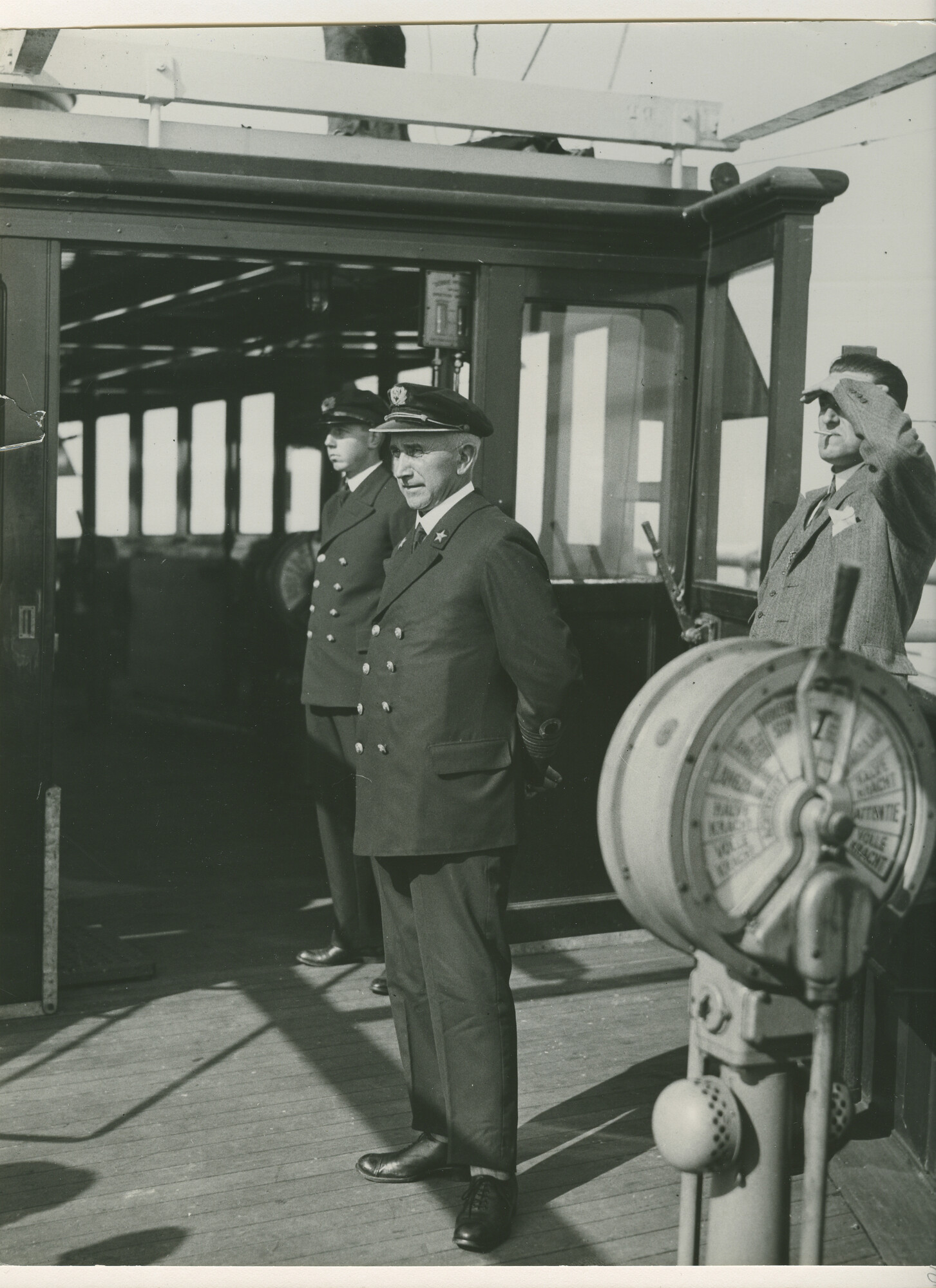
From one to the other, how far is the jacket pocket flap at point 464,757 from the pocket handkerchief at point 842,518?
110cm

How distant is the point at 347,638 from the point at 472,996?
1.96 m

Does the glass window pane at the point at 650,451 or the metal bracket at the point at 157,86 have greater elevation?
the metal bracket at the point at 157,86

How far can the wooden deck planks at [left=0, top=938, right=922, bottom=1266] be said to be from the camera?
10.1ft

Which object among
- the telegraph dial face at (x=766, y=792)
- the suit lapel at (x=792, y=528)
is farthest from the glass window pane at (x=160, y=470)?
the telegraph dial face at (x=766, y=792)

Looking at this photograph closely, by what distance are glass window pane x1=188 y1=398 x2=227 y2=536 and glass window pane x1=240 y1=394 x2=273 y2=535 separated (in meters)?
0.24

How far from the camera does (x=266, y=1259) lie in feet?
9.81

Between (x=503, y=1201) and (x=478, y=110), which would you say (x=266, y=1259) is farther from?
(x=478, y=110)

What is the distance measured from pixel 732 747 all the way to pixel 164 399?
9.04 metres

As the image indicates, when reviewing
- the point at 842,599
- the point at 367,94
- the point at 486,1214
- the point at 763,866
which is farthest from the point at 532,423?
the point at 763,866

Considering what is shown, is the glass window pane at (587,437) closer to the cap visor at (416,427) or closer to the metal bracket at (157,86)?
the metal bracket at (157,86)

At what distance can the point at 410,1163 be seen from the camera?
132 inches

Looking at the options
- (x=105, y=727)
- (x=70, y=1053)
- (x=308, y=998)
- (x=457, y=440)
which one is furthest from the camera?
(x=105, y=727)

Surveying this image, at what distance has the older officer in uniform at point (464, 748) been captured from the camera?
10.1ft

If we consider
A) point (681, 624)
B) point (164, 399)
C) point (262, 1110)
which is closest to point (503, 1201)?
point (262, 1110)
